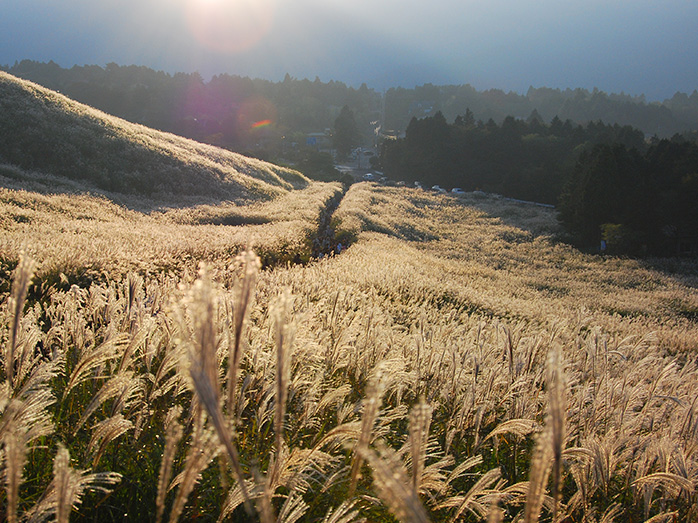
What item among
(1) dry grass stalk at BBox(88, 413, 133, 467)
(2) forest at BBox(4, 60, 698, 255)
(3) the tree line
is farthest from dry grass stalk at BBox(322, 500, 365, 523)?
(3) the tree line

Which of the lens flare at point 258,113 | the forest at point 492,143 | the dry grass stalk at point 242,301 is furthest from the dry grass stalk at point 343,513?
the lens flare at point 258,113

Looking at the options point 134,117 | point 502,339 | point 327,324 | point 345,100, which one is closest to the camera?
point 327,324

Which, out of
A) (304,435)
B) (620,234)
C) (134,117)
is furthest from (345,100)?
(304,435)

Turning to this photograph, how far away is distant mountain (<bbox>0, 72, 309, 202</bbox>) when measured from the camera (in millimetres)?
19828

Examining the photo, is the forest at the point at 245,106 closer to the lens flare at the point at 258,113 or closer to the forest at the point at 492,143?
the lens flare at the point at 258,113

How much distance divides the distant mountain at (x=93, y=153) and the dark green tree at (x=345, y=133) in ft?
276

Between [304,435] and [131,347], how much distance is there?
1218 mm

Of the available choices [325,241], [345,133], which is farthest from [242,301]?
[345,133]

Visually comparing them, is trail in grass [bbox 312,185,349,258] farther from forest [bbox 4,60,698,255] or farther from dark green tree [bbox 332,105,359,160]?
dark green tree [bbox 332,105,359,160]

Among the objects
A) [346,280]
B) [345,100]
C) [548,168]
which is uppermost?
[345,100]

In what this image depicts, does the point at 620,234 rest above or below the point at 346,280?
above

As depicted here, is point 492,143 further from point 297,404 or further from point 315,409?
point 315,409

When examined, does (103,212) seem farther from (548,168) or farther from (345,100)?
(345,100)

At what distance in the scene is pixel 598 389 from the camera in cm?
→ 345
